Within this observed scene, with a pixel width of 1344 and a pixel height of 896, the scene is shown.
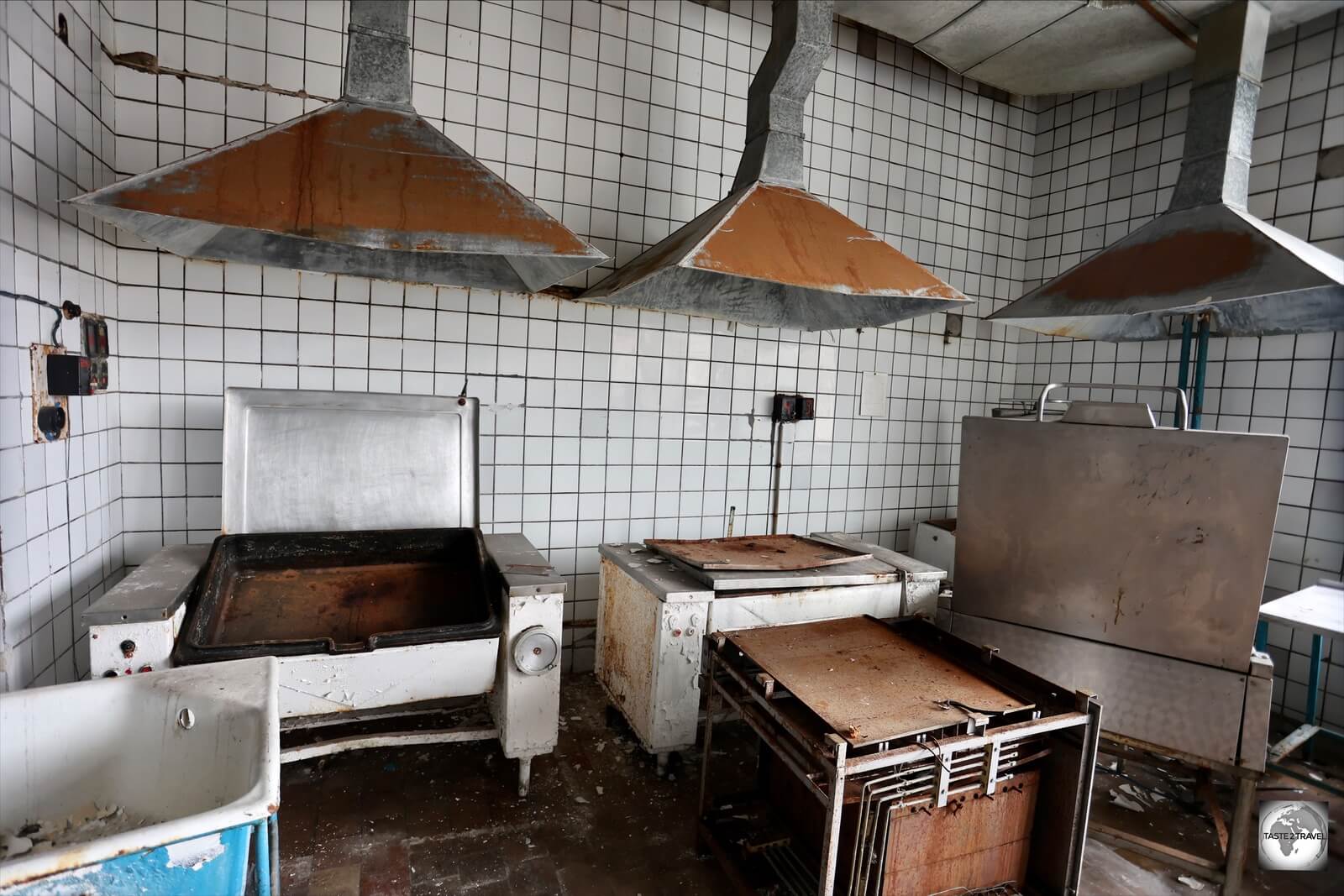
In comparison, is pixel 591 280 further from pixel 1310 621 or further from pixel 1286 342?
pixel 1286 342

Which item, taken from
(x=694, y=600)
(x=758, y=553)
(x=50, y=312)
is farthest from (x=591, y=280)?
(x=50, y=312)

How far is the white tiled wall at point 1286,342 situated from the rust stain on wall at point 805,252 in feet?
5.95

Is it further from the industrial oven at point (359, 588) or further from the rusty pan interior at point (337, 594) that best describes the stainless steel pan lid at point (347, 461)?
the rusty pan interior at point (337, 594)

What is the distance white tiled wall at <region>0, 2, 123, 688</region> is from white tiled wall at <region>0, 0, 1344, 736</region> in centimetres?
2

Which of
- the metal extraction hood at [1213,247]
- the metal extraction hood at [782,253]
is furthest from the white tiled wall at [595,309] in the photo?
the metal extraction hood at [1213,247]

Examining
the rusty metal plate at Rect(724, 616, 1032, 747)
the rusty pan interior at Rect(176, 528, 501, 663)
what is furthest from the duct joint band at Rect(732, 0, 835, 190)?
the rusty pan interior at Rect(176, 528, 501, 663)

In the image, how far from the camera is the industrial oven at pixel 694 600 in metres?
2.14

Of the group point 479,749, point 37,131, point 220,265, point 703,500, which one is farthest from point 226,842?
point 703,500

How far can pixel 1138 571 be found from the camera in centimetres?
193

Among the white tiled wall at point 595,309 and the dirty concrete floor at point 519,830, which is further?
the white tiled wall at point 595,309

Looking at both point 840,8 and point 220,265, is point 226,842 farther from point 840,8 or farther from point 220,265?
point 840,8

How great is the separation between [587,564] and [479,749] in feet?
2.91

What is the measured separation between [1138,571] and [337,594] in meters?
2.41

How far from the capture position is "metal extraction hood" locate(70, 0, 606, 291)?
5.03 feet
